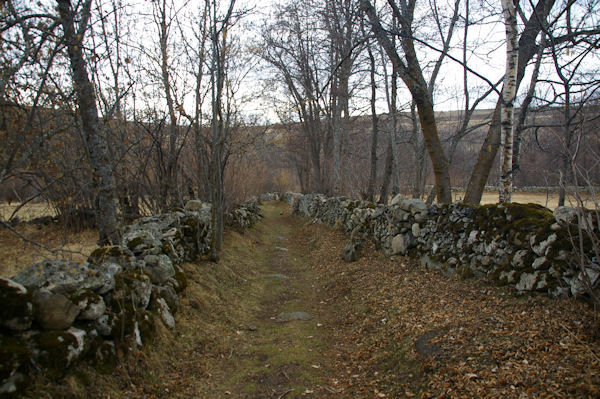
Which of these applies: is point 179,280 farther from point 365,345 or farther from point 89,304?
point 365,345

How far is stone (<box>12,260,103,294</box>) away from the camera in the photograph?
2.90 m

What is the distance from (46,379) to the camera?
8.45 ft

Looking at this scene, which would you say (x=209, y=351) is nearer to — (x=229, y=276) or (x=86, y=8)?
(x=229, y=276)

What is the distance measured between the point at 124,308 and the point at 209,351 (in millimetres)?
1298

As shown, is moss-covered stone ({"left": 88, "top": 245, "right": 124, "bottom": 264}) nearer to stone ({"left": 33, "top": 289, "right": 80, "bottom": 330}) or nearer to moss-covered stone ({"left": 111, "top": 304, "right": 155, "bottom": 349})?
moss-covered stone ({"left": 111, "top": 304, "right": 155, "bottom": 349})

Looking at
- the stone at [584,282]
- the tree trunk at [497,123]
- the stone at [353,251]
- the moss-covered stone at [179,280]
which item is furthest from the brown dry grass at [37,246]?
the tree trunk at [497,123]

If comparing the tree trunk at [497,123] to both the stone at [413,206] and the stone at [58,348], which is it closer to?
the stone at [413,206]

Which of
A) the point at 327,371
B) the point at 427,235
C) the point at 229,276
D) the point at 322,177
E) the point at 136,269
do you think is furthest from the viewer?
the point at 322,177

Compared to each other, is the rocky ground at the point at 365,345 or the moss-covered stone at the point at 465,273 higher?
the moss-covered stone at the point at 465,273

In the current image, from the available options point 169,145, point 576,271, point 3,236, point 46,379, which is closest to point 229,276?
point 169,145

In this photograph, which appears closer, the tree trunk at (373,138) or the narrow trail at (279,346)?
the narrow trail at (279,346)

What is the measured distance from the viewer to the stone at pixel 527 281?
402 centimetres

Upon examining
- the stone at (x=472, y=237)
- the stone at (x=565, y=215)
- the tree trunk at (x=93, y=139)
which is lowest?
the stone at (x=472, y=237)

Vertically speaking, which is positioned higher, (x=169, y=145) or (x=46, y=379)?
(x=169, y=145)
